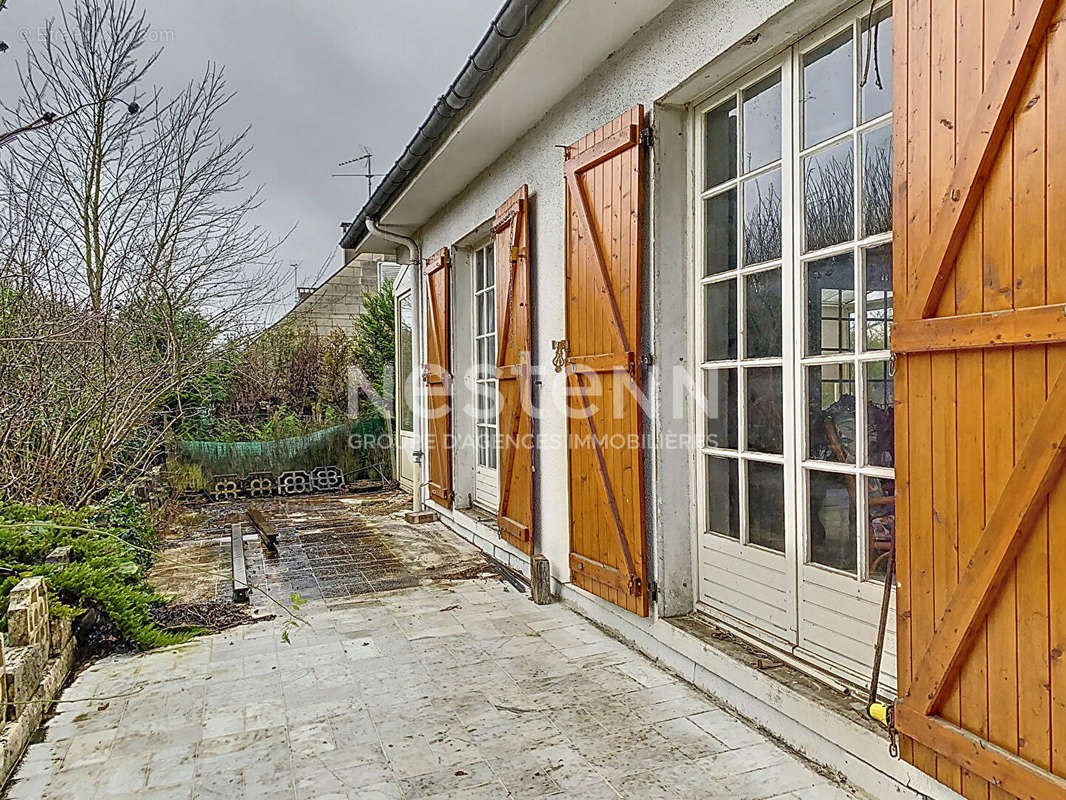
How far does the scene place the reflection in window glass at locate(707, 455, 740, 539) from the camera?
3057mm

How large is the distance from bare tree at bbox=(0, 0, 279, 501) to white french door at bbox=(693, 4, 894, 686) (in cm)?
337

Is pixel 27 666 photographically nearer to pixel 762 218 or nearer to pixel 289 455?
pixel 762 218

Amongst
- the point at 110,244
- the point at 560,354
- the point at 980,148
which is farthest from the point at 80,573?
the point at 980,148

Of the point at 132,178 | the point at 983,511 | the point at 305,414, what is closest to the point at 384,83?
the point at 305,414

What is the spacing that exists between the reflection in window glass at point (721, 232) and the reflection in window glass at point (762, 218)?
9 cm

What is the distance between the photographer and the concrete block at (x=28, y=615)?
276 centimetres

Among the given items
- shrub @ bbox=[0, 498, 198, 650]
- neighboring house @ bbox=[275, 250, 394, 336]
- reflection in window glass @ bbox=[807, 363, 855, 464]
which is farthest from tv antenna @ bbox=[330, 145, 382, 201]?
reflection in window glass @ bbox=[807, 363, 855, 464]

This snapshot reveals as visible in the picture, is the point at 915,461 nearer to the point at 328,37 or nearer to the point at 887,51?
the point at 887,51

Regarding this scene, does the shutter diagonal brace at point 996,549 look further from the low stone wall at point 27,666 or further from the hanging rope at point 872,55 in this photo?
the low stone wall at point 27,666

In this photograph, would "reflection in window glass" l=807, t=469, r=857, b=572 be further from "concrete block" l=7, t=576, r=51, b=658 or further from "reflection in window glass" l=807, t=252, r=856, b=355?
"concrete block" l=7, t=576, r=51, b=658

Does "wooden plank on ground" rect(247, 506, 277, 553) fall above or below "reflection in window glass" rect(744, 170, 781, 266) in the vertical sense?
below

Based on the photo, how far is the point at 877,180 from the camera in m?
2.35

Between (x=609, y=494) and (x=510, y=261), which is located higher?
(x=510, y=261)

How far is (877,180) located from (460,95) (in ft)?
8.98
